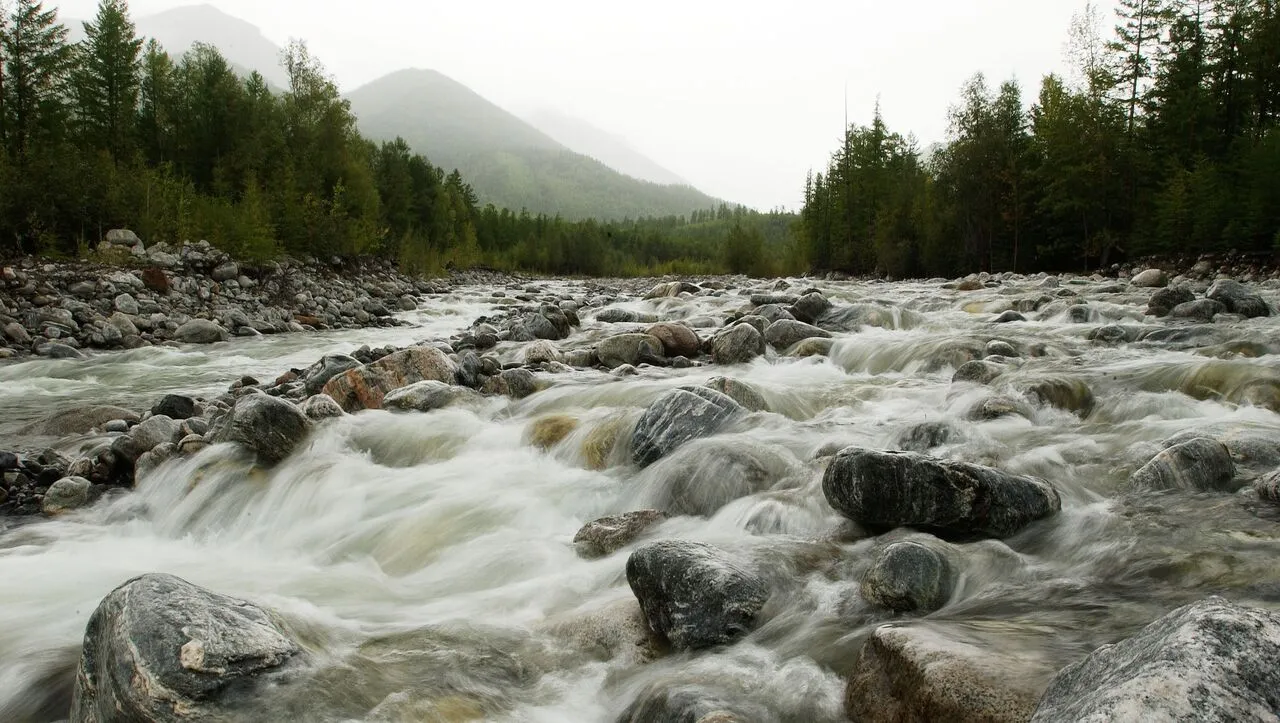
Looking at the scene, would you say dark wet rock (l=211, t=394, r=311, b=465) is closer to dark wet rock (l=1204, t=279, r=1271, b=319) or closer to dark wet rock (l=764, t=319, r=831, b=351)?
dark wet rock (l=764, t=319, r=831, b=351)

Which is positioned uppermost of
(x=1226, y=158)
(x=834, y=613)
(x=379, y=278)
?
(x=1226, y=158)

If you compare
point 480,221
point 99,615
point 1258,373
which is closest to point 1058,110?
point 1258,373

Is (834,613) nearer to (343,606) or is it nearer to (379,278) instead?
(343,606)

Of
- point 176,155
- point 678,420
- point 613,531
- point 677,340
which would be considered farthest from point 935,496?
point 176,155

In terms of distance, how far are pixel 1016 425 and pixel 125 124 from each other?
43.8m

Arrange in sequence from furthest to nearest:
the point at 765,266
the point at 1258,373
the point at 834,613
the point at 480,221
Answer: the point at 480,221 → the point at 765,266 → the point at 1258,373 → the point at 834,613

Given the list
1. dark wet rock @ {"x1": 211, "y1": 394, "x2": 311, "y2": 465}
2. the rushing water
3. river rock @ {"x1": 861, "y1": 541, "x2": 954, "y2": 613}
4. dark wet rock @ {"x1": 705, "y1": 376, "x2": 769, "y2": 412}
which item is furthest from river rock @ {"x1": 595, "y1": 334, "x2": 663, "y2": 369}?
river rock @ {"x1": 861, "y1": 541, "x2": 954, "y2": 613}

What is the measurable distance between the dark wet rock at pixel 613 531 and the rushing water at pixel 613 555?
0.13 meters

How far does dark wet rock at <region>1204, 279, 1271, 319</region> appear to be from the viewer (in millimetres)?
11125

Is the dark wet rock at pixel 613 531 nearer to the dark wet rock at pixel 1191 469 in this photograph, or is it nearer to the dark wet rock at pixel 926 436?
the dark wet rock at pixel 926 436

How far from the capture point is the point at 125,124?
34.9 meters

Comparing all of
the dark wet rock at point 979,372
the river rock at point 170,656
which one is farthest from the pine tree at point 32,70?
the dark wet rock at point 979,372

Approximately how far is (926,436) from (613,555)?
3126mm

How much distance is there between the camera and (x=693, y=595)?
11.5 ft
